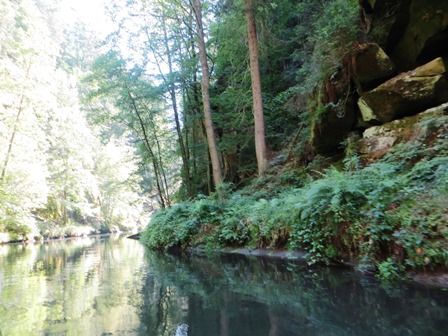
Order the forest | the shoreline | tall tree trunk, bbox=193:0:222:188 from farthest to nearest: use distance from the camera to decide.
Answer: tall tree trunk, bbox=193:0:222:188, the forest, the shoreline

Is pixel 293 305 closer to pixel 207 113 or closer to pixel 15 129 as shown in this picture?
pixel 207 113

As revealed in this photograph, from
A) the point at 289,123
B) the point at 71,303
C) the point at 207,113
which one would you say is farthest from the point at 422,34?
the point at 71,303

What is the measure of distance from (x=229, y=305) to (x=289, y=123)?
992 centimetres

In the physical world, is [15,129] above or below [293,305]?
above

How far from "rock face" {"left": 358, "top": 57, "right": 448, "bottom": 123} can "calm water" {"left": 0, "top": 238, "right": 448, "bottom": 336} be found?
4.15 m

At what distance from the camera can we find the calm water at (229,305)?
2902 mm

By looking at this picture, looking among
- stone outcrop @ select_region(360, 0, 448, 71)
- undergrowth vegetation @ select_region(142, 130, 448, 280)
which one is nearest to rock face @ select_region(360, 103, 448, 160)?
undergrowth vegetation @ select_region(142, 130, 448, 280)

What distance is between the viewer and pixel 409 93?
21.8 feet

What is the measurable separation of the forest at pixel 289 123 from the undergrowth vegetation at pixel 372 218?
23mm

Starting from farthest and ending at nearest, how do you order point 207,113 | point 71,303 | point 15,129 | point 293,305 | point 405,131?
point 15,129
point 207,113
point 405,131
point 71,303
point 293,305

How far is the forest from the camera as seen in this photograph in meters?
4.83

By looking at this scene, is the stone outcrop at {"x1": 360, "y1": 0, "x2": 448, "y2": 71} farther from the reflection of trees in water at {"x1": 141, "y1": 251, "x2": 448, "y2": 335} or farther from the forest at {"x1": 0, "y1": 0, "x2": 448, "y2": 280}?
the reflection of trees in water at {"x1": 141, "y1": 251, "x2": 448, "y2": 335}

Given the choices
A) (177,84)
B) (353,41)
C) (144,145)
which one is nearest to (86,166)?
(144,145)

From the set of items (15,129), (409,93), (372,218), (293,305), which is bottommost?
(293,305)
